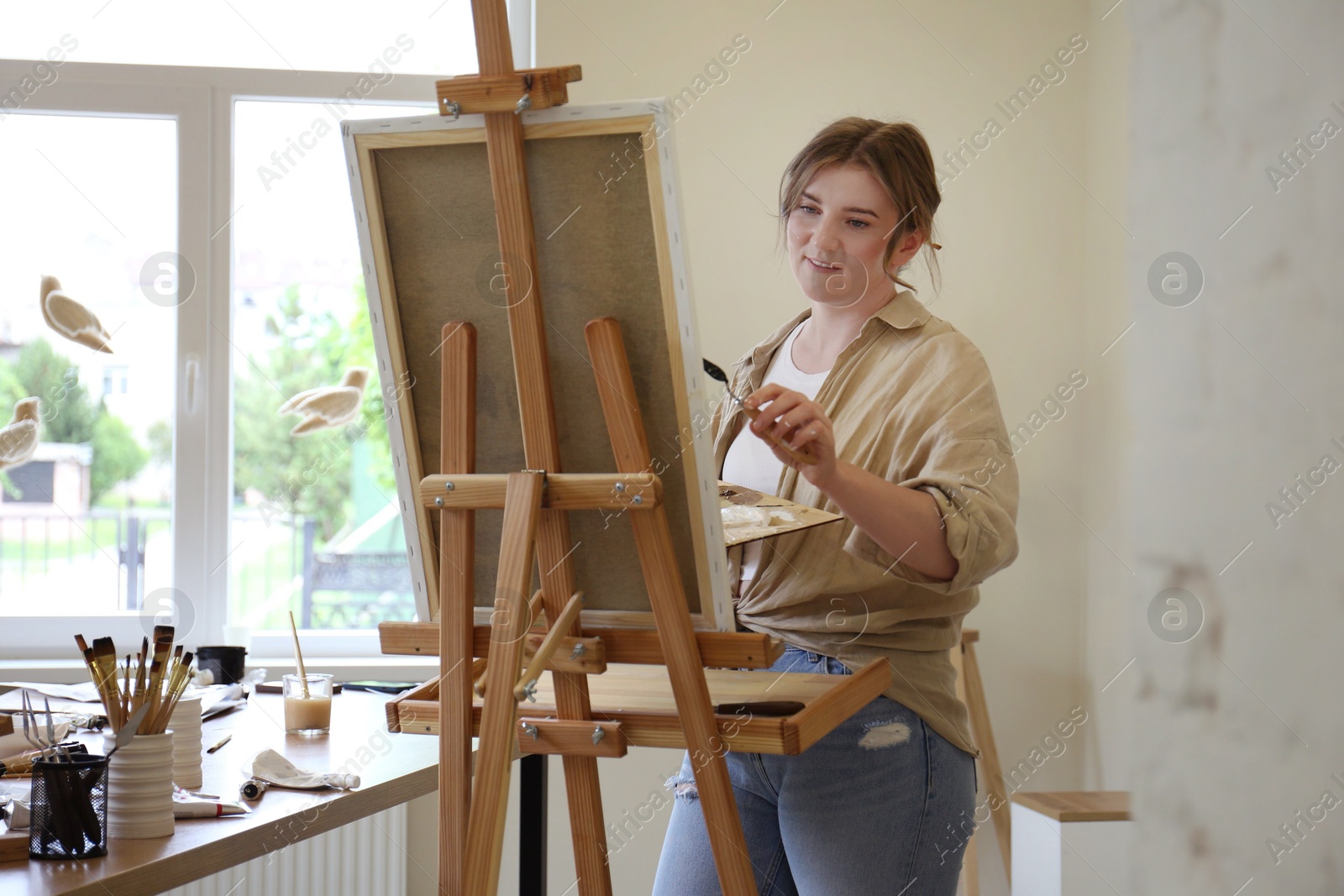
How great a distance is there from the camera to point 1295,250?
0.15m

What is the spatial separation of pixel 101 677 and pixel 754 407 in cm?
74

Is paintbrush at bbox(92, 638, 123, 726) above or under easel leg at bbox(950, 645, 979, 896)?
above

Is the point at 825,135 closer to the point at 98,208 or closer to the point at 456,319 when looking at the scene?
the point at 456,319

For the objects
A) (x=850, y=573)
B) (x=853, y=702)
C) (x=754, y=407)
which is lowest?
(x=853, y=702)

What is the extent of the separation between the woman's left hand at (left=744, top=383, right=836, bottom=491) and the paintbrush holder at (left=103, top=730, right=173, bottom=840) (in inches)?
28.3

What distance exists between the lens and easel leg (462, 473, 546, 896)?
37.2 inches

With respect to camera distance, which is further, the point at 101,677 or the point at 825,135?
the point at 825,135

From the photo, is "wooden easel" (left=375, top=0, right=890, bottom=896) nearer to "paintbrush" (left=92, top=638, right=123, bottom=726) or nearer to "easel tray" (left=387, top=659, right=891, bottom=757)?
"easel tray" (left=387, top=659, right=891, bottom=757)

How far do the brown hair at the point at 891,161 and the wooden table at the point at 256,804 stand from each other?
91cm

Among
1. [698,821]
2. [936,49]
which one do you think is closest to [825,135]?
[698,821]

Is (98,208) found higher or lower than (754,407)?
higher

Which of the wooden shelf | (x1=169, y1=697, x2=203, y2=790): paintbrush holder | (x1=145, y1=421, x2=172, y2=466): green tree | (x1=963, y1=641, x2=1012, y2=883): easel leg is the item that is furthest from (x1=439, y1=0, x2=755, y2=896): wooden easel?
(x1=145, y1=421, x2=172, y2=466): green tree

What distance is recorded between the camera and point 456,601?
3.36ft

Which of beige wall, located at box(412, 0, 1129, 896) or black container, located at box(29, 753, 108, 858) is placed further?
beige wall, located at box(412, 0, 1129, 896)
